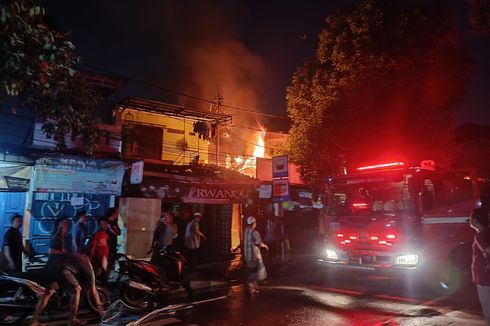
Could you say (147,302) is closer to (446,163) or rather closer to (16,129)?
(16,129)

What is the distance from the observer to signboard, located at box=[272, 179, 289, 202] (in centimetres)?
1260

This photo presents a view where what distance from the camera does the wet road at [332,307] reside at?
7133 millimetres

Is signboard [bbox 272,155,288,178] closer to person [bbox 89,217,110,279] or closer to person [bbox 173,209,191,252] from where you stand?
person [bbox 173,209,191,252]

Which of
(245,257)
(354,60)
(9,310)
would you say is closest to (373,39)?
(354,60)

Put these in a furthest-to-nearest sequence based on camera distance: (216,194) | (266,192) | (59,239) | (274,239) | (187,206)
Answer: (187,206) → (216,194) → (274,239) → (266,192) → (59,239)

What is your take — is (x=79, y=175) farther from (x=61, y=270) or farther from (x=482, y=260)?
(x=482, y=260)

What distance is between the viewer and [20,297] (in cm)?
721

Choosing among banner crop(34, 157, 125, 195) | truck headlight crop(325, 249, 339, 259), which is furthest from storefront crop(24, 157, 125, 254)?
truck headlight crop(325, 249, 339, 259)

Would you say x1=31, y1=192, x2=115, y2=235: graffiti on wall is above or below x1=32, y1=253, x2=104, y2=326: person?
above

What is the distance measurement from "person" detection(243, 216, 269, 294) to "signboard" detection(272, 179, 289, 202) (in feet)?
9.50

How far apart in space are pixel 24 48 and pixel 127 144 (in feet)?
45.2

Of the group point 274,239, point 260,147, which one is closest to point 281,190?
point 274,239

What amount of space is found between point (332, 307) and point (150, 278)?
12.8ft

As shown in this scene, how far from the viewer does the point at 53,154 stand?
12633 millimetres
